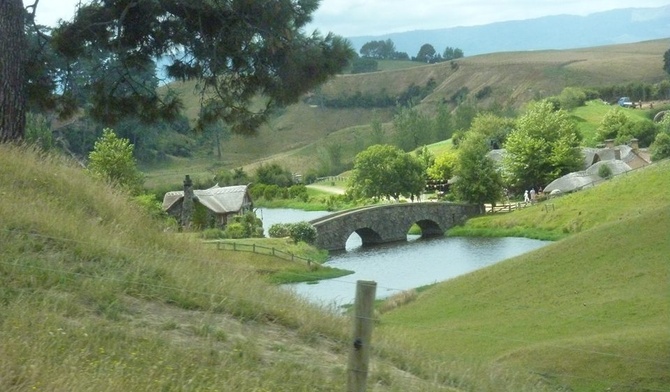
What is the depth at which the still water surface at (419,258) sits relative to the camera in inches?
1686

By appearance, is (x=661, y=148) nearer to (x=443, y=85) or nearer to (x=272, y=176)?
(x=272, y=176)

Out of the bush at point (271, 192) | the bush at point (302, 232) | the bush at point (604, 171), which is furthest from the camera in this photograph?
the bush at point (271, 192)

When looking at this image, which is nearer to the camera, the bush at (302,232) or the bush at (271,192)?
the bush at (302,232)

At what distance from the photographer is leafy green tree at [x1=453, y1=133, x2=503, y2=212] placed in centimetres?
7425

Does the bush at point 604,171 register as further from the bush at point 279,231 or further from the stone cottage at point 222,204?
the bush at point 279,231

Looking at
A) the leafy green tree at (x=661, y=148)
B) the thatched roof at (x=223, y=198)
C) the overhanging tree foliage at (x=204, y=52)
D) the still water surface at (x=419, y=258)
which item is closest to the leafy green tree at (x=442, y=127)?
the leafy green tree at (x=661, y=148)

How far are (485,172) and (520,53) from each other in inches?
4946

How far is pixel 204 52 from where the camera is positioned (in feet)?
46.9

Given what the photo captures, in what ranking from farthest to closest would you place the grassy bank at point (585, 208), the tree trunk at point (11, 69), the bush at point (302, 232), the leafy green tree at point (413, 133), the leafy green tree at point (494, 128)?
the leafy green tree at point (413, 133) → the leafy green tree at point (494, 128) → the bush at point (302, 232) → the grassy bank at point (585, 208) → the tree trunk at point (11, 69)

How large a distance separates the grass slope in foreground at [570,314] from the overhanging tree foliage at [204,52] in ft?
12.6

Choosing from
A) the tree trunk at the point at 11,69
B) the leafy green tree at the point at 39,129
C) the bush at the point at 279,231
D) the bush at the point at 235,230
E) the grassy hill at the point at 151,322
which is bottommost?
the bush at the point at 279,231

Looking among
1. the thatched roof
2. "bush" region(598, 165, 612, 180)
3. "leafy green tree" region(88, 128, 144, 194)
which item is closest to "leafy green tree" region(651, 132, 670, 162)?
"bush" region(598, 165, 612, 180)

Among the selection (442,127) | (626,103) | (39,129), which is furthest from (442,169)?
(39,129)

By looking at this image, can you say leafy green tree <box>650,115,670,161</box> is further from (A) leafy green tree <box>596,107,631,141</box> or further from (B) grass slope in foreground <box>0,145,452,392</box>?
(B) grass slope in foreground <box>0,145,452,392</box>
